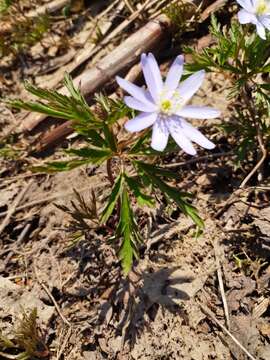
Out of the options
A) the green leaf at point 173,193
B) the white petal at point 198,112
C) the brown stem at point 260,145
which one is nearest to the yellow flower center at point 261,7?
the brown stem at point 260,145

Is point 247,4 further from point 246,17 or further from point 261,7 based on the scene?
point 246,17

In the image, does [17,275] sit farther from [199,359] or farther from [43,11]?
[43,11]

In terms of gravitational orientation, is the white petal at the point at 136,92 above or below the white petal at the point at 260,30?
above

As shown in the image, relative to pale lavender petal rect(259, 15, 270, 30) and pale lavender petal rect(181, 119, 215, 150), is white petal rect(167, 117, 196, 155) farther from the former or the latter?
pale lavender petal rect(259, 15, 270, 30)

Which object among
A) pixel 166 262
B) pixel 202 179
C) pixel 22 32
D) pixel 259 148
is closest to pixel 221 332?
pixel 166 262

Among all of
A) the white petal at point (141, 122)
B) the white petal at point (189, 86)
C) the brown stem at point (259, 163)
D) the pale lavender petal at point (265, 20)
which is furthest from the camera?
the brown stem at point (259, 163)

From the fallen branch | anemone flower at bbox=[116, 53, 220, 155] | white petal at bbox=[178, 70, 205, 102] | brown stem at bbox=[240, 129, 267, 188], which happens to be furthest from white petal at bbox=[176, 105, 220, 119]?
the fallen branch

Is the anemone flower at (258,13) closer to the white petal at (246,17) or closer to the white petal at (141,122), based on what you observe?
the white petal at (246,17)
